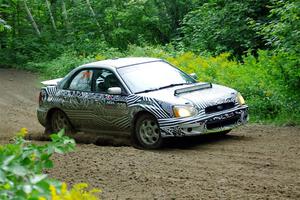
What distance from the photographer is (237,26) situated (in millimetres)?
23047

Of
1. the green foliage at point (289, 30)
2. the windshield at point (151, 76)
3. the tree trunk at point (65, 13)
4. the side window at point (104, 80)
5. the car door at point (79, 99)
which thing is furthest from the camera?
the tree trunk at point (65, 13)

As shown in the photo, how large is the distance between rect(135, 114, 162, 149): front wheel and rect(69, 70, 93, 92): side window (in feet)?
5.01

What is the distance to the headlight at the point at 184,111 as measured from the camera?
35.3 feet

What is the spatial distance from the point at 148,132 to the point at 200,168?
2.36 metres

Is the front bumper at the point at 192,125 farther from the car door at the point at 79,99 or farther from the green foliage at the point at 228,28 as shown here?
the green foliage at the point at 228,28

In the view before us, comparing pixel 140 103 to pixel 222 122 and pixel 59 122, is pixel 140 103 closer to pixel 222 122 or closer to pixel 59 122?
pixel 222 122

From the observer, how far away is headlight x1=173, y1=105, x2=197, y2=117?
10.8 metres

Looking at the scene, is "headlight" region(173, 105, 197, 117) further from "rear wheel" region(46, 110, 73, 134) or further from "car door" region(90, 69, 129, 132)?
"rear wheel" region(46, 110, 73, 134)

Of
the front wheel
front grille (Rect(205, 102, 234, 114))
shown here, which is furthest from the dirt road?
front grille (Rect(205, 102, 234, 114))

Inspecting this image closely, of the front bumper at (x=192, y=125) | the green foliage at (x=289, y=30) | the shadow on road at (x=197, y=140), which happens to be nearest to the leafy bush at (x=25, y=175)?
the front bumper at (x=192, y=125)

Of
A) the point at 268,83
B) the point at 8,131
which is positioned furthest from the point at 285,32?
the point at 8,131

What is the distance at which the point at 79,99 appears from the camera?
40.4ft

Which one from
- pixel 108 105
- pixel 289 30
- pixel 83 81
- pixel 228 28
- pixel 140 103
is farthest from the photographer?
pixel 228 28

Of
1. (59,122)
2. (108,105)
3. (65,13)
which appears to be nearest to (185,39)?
(65,13)
